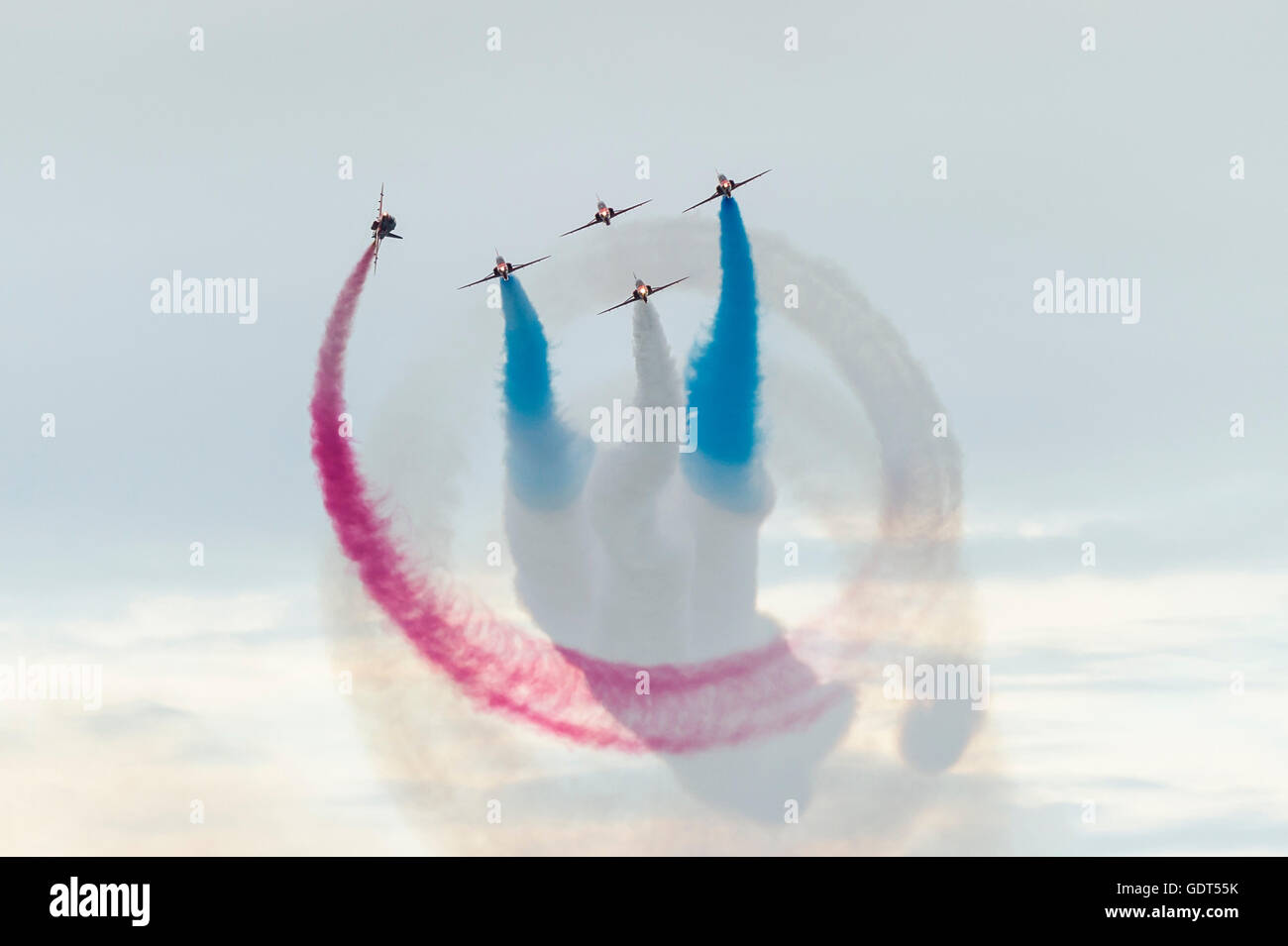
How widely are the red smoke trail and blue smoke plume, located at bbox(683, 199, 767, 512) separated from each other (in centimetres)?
1184

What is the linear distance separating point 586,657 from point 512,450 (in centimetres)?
1252

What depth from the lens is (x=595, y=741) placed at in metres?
120

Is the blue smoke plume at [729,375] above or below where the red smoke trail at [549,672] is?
above

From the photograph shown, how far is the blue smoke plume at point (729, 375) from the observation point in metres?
112

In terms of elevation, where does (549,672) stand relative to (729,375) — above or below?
below

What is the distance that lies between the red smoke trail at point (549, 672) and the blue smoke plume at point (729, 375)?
11.8 metres

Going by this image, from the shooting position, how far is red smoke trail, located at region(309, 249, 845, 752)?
11575 cm

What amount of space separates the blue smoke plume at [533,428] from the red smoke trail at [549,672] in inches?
299

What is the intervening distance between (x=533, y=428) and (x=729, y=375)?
409 inches

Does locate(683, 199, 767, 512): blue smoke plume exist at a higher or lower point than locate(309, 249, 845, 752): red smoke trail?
higher

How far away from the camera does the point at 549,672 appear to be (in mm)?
120250

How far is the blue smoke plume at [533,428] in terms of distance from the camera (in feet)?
368

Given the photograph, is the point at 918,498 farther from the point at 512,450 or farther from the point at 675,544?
the point at 512,450
